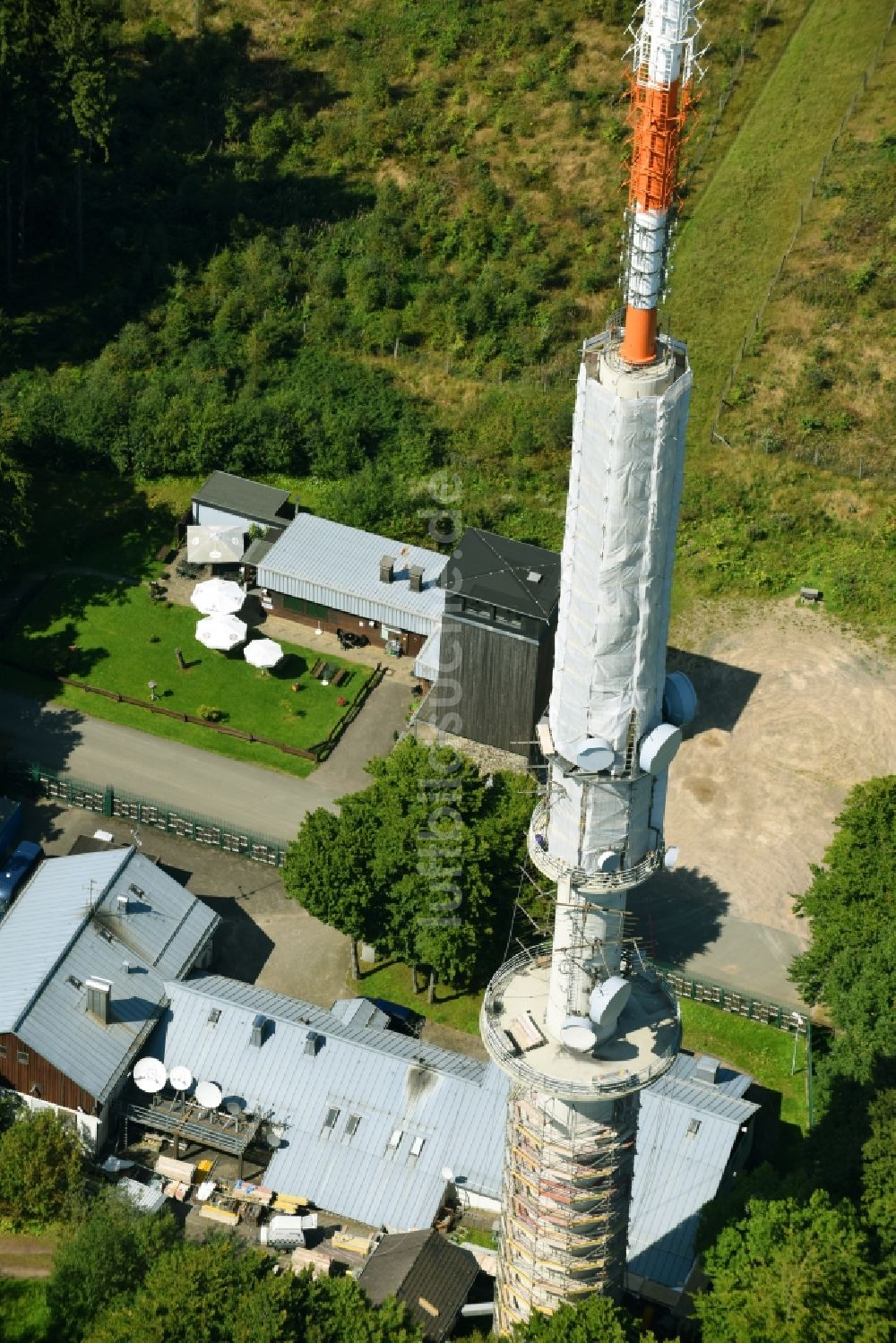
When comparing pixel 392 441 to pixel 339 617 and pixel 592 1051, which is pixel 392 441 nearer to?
pixel 339 617

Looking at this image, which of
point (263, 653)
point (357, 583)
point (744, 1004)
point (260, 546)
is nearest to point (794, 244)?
point (357, 583)

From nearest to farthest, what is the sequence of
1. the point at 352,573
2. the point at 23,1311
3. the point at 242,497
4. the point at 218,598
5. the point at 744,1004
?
1. the point at 23,1311
2. the point at 744,1004
3. the point at 352,573
4. the point at 218,598
5. the point at 242,497

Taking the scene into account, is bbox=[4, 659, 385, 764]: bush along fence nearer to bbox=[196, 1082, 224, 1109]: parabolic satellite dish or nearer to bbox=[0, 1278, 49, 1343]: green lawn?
bbox=[196, 1082, 224, 1109]: parabolic satellite dish

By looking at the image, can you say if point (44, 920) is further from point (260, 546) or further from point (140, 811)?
point (260, 546)

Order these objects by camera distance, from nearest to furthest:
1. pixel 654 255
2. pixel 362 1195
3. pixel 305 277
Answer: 1. pixel 654 255
2. pixel 362 1195
3. pixel 305 277

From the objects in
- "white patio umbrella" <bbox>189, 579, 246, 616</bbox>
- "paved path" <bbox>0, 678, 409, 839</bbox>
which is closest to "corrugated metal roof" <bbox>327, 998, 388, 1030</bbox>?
"paved path" <bbox>0, 678, 409, 839</bbox>

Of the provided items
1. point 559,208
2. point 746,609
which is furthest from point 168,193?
point 746,609
